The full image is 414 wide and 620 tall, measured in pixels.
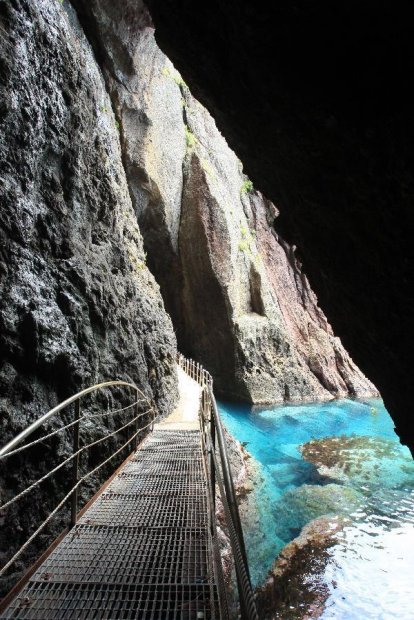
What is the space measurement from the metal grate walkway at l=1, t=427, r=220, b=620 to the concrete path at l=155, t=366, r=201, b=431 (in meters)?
4.81

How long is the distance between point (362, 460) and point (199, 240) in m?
12.2

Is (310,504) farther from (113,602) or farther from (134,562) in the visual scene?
(113,602)

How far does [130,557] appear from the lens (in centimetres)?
296

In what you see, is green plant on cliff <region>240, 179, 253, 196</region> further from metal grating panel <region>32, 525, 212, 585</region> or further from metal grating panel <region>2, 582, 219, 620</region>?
metal grating panel <region>2, 582, 219, 620</region>

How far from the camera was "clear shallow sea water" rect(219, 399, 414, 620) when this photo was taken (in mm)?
7629

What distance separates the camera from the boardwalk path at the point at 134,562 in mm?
2348

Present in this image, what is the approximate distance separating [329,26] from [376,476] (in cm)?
1292

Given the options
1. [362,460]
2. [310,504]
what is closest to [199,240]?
[362,460]

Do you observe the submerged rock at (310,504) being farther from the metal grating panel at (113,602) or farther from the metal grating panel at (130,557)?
the metal grating panel at (113,602)

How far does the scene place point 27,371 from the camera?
476cm

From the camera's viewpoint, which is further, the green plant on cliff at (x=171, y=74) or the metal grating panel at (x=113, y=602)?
the green plant on cliff at (x=171, y=74)

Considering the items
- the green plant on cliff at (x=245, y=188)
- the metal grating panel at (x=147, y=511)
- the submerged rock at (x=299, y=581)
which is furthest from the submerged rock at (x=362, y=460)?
the green plant on cliff at (x=245, y=188)

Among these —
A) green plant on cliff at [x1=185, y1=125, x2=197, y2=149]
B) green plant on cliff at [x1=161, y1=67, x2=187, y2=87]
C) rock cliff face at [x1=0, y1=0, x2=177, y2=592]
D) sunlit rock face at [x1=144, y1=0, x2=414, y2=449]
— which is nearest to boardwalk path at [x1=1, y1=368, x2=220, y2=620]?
rock cliff face at [x1=0, y1=0, x2=177, y2=592]

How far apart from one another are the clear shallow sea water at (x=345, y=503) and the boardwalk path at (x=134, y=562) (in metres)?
4.78
